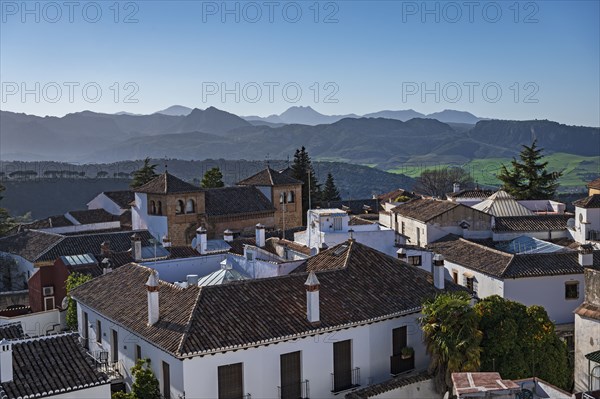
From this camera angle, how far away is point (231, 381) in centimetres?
1497

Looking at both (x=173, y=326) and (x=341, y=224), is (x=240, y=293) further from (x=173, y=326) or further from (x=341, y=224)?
(x=341, y=224)

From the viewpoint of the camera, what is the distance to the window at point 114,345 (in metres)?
18.2

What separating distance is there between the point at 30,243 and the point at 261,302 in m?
23.1

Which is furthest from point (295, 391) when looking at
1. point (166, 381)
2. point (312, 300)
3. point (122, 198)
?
point (122, 198)

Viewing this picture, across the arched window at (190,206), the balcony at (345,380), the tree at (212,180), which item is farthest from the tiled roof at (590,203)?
the tree at (212,180)

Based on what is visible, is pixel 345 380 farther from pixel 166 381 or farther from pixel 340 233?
pixel 340 233

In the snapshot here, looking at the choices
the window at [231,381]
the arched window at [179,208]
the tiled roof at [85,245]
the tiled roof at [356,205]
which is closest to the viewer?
the window at [231,381]

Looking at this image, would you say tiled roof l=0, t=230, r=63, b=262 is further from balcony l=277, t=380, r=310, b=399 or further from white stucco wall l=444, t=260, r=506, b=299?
Answer: balcony l=277, t=380, r=310, b=399

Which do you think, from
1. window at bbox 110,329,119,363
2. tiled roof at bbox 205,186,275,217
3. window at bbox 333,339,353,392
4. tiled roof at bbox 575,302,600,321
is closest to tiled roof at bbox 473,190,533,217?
tiled roof at bbox 205,186,275,217

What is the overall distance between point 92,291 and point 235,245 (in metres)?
11.3

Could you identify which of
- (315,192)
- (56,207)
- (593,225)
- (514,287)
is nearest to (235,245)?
(514,287)

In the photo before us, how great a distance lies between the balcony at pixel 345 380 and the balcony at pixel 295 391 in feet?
2.77

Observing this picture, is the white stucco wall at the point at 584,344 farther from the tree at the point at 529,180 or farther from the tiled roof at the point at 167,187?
the tree at the point at 529,180

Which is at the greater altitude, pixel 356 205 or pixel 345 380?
pixel 356 205
